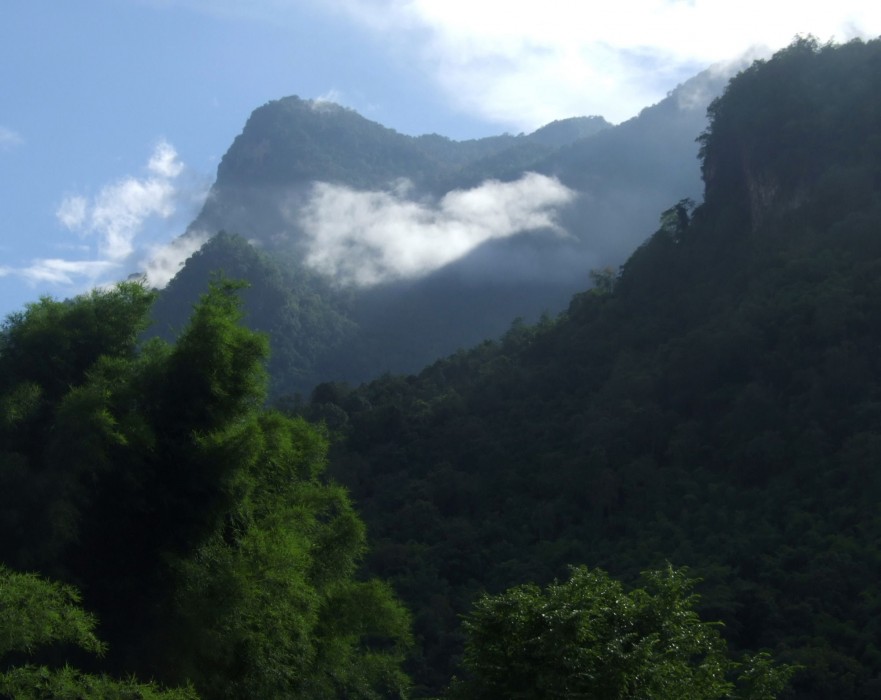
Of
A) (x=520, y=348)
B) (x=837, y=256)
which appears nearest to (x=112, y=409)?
(x=837, y=256)

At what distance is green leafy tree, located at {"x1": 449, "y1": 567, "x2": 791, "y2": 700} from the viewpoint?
7766 mm

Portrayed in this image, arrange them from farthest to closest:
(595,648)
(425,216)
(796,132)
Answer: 1. (425,216)
2. (796,132)
3. (595,648)

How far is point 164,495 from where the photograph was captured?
33.9ft

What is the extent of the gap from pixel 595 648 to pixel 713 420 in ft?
84.1

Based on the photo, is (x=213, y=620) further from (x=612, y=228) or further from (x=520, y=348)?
(x=612, y=228)

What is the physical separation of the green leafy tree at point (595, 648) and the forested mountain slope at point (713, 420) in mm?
11228

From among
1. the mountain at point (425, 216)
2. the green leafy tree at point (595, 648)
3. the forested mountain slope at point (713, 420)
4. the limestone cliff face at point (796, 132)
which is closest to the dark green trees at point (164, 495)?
the green leafy tree at point (595, 648)

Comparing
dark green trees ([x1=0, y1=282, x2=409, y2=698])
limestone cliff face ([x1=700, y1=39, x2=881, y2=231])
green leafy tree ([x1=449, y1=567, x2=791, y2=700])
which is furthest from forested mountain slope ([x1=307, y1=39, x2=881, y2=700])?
dark green trees ([x1=0, y1=282, x2=409, y2=698])

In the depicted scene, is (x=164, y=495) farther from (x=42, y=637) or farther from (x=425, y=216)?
(x=425, y=216)

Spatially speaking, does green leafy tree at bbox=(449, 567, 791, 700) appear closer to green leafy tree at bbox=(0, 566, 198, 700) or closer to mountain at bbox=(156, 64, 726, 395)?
green leafy tree at bbox=(0, 566, 198, 700)

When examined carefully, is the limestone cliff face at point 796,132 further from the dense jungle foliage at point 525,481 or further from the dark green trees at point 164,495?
the dark green trees at point 164,495

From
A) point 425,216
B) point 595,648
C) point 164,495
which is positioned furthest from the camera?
point 425,216

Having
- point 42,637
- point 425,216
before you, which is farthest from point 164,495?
point 425,216

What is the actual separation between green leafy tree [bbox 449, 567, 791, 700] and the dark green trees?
2.31m
